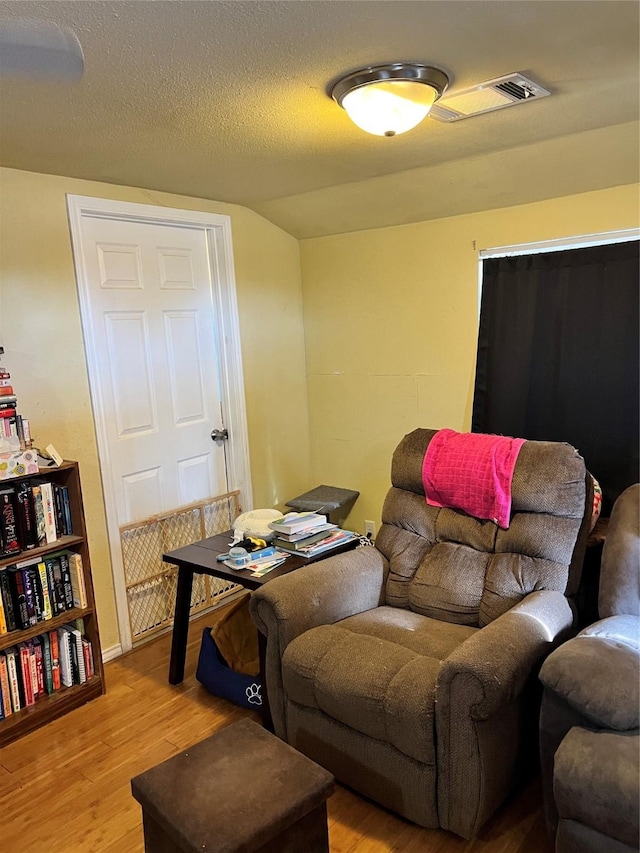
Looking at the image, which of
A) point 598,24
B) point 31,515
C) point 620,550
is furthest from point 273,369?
point 598,24

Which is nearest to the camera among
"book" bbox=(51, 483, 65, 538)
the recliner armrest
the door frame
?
the recliner armrest

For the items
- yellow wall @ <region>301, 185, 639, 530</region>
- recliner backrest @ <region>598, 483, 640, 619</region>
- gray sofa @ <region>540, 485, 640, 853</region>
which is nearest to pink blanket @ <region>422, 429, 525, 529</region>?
recliner backrest @ <region>598, 483, 640, 619</region>

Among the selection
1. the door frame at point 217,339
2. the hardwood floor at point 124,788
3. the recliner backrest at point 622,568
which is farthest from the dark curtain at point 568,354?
the hardwood floor at point 124,788

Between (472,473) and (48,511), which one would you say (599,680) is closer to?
(472,473)

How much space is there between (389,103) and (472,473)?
1.33 meters

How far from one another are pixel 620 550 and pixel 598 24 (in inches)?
58.9

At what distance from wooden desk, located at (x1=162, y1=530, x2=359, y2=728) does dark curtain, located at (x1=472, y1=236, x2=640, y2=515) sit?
1059mm

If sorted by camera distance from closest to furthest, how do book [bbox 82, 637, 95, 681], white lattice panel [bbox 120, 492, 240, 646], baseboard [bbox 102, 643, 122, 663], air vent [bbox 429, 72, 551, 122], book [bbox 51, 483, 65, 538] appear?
air vent [bbox 429, 72, 551, 122]
book [bbox 51, 483, 65, 538]
book [bbox 82, 637, 95, 681]
baseboard [bbox 102, 643, 122, 663]
white lattice panel [bbox 120, 492, 240, 646]

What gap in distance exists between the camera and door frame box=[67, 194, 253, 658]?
2818 millimetres

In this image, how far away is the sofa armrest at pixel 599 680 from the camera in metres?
1.58

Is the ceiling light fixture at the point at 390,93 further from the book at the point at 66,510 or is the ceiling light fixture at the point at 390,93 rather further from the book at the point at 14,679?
the book at the point at 14,679

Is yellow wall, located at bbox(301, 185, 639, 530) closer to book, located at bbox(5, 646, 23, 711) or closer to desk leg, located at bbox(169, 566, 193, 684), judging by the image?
desk leg, located at bbox(169, 566, 193, 684)

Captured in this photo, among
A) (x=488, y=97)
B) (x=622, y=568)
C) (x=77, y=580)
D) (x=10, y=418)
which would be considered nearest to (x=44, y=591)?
(x=77, y=580)

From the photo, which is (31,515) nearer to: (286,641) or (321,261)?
(286,641)
